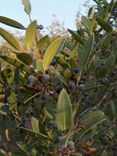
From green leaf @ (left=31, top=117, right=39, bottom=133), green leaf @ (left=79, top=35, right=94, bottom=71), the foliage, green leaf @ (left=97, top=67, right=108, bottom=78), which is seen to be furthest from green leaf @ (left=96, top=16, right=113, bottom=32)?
green leaf @ (left=31, top=117, right=39, bottom=133)

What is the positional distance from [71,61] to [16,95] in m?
0.19

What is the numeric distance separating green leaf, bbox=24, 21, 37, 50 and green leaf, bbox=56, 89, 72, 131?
197 millimetres

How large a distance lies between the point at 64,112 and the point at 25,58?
0.59ft

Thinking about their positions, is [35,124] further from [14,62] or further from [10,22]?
[10,22]

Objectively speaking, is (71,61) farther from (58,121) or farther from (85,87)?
(58,121)

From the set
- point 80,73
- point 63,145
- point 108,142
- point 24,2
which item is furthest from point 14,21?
point 108,142

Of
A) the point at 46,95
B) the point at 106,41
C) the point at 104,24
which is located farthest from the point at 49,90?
the point at 104,24

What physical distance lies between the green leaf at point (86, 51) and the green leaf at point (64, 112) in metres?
0.15

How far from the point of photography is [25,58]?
1.09m

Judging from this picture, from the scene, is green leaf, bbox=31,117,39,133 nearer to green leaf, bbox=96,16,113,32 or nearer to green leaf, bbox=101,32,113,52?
green leaf, bbox=101,32,113,52

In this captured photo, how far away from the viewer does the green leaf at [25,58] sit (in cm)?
107

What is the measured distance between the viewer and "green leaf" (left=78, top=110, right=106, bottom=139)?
1089 mm

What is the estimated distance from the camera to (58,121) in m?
1.04

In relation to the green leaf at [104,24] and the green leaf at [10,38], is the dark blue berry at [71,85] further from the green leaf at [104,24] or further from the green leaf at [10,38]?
the green leaf at [104,24]
